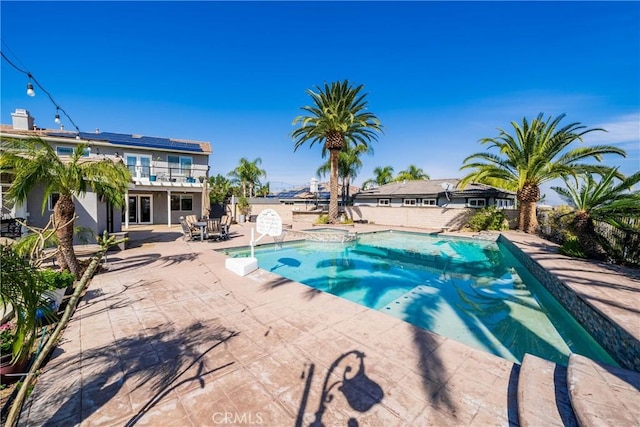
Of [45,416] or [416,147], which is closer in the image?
[45,416]

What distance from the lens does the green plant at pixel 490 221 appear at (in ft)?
64.4

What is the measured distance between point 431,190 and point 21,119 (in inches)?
1462

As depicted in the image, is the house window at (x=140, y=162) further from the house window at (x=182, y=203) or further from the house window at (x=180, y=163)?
the house window at (x=182, y=203)

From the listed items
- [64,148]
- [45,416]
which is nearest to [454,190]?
[45,416]

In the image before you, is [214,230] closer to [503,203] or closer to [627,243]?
[627,243]

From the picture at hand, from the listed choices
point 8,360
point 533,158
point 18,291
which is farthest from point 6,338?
point 533,158

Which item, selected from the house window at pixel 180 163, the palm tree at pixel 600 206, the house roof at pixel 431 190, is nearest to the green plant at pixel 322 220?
the house roof at pixel 431 190

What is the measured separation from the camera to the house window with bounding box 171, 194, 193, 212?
22.4 m

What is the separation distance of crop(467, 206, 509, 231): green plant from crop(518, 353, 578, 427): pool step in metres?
18.4

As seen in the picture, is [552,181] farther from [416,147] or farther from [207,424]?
[207,424]

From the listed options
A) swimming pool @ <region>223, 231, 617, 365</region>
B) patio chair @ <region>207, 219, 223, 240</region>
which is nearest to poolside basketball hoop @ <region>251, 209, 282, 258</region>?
swimming pool @ <region>223, 231, 617, 365</region>

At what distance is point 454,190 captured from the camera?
24281 millimetres

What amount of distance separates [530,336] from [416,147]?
27.6m

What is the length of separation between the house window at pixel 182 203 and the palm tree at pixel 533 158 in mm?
22316
